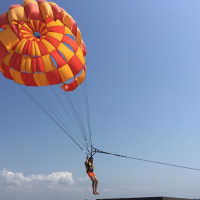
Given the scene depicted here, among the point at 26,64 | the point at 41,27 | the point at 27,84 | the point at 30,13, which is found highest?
the point at 41,27

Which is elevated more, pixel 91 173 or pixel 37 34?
pixel 37 34

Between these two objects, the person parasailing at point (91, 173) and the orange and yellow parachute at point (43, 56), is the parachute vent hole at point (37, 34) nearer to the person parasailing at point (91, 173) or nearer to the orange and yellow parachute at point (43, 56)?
the orange and yellow parachute at point (43, 56)

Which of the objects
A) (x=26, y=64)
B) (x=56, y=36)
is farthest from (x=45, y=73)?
(x=56, y=36)

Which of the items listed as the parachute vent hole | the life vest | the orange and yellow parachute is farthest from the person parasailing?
the parachute vent hole

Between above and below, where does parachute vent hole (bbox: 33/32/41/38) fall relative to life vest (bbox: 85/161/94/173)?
above

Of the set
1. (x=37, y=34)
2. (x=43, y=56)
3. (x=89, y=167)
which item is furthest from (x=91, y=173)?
(x=37, y=34)

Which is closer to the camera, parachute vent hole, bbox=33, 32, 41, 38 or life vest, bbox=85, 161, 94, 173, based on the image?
life vest, bbox=85, 161, 94, 173

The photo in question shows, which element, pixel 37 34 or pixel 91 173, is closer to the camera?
pixel 91 173

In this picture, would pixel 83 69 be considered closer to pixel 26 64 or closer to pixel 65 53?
pixel 65 53

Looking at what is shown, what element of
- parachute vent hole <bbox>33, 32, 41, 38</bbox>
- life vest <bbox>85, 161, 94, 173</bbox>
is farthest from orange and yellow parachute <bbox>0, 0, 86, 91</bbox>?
life vest <bbox>85, 161, 94, 173</bbox>

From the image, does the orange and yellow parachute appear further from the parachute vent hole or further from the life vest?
the life vest

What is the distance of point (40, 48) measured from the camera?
13.2 m

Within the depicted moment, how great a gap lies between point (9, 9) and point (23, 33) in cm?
192

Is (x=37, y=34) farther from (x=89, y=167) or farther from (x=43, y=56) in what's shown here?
(x=89, y=167)
